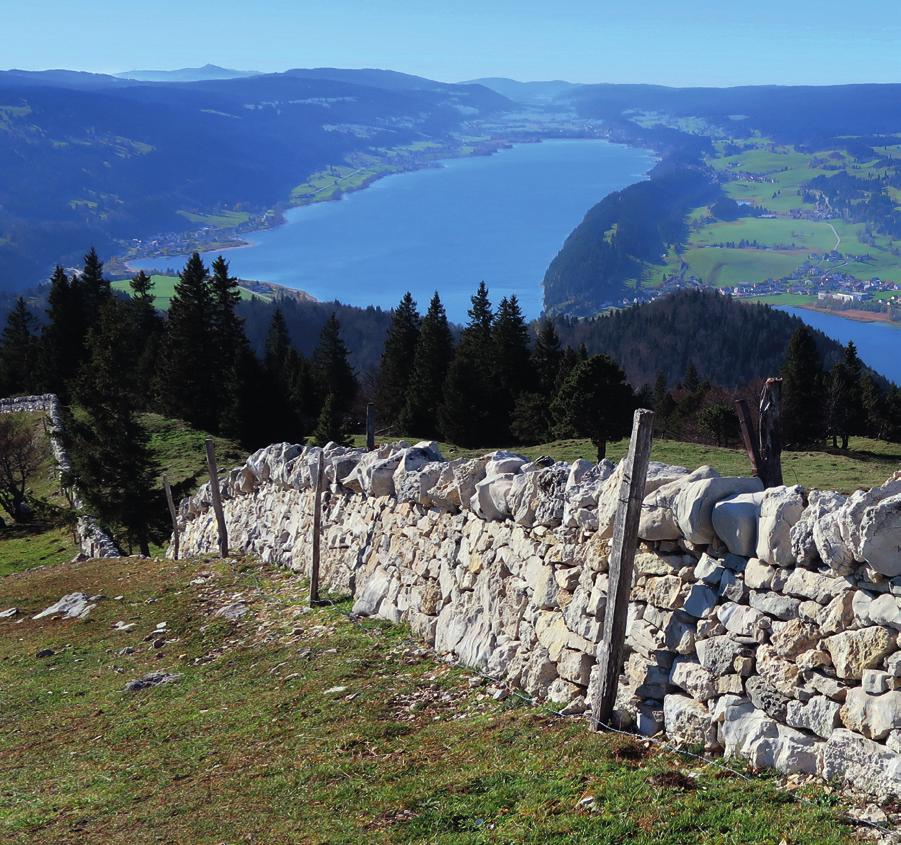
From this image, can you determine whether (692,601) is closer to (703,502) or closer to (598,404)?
(703,502)

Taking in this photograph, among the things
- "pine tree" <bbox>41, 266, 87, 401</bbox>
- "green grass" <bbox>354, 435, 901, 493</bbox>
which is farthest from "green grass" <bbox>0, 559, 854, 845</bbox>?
"pine tree" <bbox>41, 266, 87, 401</bbox>

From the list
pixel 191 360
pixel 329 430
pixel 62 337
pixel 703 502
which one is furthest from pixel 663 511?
pixel 62 337

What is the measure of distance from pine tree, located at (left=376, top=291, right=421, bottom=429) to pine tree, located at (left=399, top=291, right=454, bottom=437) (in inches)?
79.1

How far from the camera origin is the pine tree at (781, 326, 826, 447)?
180 feet

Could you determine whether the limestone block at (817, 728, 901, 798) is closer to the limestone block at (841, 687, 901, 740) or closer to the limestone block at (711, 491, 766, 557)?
the limestone block at (841, 687, 901, 740)

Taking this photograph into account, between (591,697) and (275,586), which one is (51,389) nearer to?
(275,586)

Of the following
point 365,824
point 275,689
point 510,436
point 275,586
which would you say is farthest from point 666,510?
point 510,436

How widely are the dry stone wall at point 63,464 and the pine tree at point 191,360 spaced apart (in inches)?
306

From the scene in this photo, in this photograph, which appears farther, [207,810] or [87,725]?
[87,725]

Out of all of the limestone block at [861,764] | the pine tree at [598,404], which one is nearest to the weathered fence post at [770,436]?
the limestone block at [861,764]

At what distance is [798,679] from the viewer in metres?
6.28

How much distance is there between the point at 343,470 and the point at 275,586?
2.39 meters

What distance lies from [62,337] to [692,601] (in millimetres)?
67679

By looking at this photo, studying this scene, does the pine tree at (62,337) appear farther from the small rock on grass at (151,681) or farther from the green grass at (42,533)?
the small rock on grass at (151,681)
